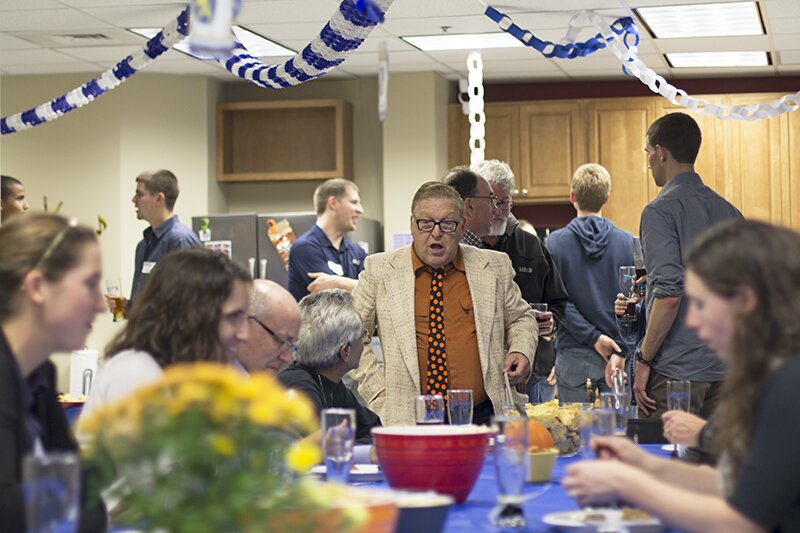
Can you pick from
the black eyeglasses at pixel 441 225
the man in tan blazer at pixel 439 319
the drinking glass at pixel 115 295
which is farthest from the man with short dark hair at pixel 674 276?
the drinking glass at pixel 115 295

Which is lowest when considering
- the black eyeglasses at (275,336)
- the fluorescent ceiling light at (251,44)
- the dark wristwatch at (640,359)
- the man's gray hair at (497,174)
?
the dark wristwatch at (640,359)

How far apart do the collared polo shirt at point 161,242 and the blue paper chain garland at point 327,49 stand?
95 cm

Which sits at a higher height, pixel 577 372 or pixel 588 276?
pixel 588 276

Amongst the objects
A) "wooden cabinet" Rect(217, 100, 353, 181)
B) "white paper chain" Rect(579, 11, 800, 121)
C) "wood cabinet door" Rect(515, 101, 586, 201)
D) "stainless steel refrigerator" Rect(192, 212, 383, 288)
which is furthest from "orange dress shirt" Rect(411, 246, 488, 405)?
"wooden cabinet" Rect(217, 100, 353, 181)

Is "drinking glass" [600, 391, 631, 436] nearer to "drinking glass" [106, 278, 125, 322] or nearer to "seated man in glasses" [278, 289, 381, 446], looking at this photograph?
"seated man in glasses" [278, 289, 381, 446]

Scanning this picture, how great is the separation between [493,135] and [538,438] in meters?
6.51

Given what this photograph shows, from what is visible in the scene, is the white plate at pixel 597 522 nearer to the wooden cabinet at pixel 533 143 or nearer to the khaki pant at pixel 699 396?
the khaki pant at pixel 699 396

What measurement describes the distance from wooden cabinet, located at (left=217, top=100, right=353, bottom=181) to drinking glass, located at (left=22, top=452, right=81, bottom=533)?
763 centimetres

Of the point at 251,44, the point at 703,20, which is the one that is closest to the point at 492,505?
the point at 703,20

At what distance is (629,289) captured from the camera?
15.4ft

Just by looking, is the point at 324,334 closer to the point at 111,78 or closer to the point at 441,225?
the point at 441,225

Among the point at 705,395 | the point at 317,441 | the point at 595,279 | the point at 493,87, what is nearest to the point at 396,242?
the point at 493,87

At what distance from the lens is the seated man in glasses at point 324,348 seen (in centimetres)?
336

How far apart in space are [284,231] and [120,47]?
171cm
